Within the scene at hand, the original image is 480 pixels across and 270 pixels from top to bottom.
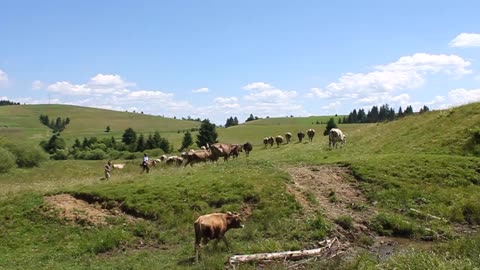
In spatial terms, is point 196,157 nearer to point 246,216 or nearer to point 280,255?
point 246,216

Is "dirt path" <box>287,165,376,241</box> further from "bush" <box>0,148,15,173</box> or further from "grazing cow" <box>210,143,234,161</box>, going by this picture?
"bush" <box>0,148,15,173</box>

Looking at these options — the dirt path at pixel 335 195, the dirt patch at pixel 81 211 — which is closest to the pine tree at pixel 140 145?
the dirt path at pixel 335 195

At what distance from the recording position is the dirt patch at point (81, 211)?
22.3m

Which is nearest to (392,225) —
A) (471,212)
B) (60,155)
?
(471,212)

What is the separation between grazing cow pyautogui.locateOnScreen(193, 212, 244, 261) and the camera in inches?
691

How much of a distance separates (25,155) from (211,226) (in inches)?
3357

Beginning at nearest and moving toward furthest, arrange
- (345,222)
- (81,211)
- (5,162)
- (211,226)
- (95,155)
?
(211,226) → (345,222) → (81,211) → (5,162) → (95,155)

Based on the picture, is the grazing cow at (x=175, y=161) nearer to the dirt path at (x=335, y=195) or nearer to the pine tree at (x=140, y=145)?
the dirt path at (x=335, y=195)

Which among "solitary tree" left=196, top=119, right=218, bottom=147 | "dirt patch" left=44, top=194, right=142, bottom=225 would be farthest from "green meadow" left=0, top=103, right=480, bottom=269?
"solitary tree" left=196, top=119, right=218, bottom=147

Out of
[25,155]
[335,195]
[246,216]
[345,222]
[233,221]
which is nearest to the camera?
[233,221]

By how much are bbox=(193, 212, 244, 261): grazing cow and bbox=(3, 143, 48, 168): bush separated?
8434cm

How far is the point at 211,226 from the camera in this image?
17.8 metres

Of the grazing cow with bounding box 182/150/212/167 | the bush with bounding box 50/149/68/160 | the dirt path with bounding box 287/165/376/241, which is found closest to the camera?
the dirt path with bounding box 287/165/376/241

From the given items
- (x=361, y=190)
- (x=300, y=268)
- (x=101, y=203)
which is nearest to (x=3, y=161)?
(x=101, y=203)
